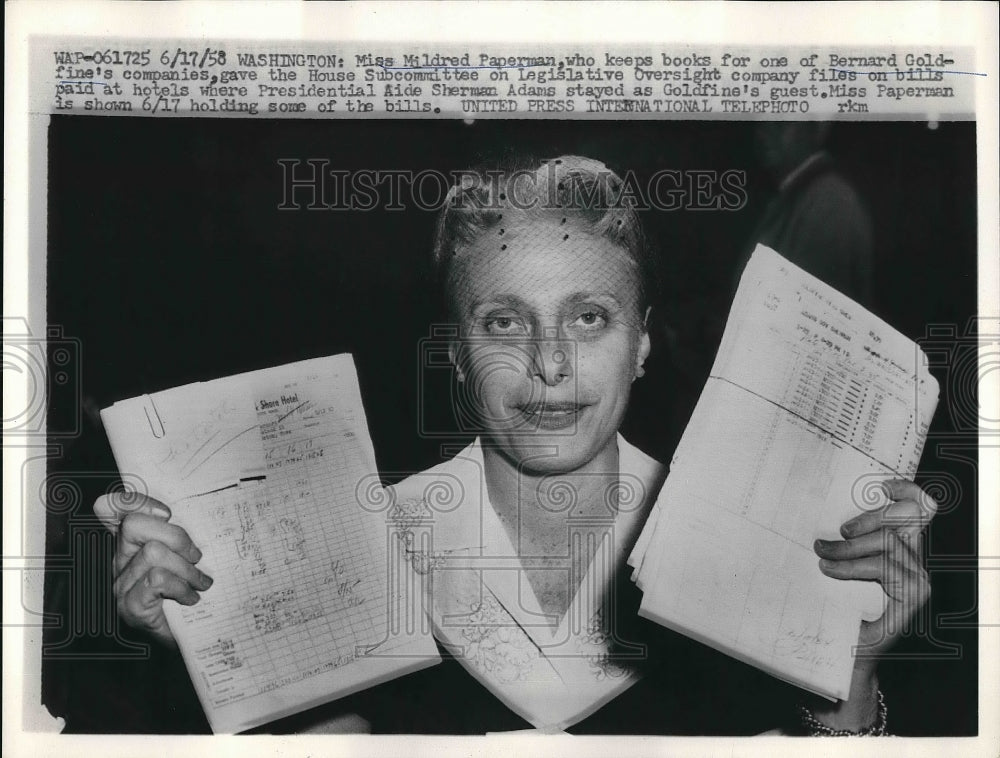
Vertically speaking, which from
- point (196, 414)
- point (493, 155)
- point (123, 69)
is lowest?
point (196, 414)

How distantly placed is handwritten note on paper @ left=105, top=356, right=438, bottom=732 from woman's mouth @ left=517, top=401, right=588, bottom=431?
0.30 meters

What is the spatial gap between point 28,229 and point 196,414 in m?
0.43

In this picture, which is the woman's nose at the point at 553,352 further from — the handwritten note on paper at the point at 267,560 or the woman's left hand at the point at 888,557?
the woman's left hand at the point at 888,557

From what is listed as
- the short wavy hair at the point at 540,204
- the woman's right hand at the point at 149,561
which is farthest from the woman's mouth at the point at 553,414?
the woman's right hand at the point at 149,561

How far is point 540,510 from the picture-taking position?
4.60 ft

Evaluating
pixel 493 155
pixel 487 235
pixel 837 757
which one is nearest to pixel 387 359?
pixel 487 235

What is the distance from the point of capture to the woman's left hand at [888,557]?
4.61 feet

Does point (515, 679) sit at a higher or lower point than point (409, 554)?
lower

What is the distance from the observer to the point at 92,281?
1.40m

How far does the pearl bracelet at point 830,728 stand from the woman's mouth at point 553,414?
63 cm

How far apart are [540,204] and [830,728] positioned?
3.33ft

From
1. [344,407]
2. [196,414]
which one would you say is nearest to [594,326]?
[344,407]

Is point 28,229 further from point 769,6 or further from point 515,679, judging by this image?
point 769,6

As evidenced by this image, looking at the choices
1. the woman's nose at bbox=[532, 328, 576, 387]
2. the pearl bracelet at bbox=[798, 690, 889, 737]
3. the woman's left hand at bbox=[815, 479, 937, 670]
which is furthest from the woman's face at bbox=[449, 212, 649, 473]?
the pearl bracelet at bbox=[798, 690, 889, 737]
